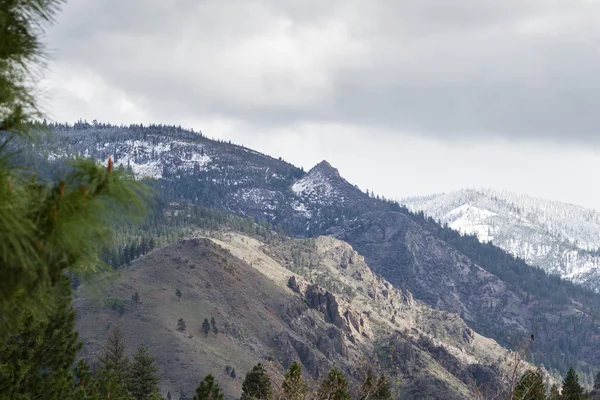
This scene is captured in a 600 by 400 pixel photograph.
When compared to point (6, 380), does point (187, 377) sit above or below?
below

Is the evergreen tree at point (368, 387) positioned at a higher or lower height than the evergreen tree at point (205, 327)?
higher

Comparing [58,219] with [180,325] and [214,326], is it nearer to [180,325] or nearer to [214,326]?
[180,325]

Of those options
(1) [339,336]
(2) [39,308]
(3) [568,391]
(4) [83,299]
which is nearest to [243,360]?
(4) [83,299]

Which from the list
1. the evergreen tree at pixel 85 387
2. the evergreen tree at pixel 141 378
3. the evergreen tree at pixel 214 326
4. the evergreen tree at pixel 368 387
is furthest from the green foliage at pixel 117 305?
the evergreen tree at pixel 368 387

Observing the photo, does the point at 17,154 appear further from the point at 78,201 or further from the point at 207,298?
the point at 207,298

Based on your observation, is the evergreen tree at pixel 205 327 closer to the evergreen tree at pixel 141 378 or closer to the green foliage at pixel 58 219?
the evergreen tree at pixel 141 378

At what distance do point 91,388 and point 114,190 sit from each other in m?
29.6

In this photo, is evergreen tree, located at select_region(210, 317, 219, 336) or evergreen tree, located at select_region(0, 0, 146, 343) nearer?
evergreen tree, located at select_region(0, 0, 146, 343)

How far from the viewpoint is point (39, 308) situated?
23.3 ft

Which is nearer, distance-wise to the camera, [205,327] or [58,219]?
[58,219]

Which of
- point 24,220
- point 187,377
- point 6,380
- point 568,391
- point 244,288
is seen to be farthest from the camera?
point 244,288

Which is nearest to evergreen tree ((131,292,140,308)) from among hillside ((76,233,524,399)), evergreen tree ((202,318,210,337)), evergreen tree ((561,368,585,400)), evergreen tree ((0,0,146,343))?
hillside ((76,233,524,399))

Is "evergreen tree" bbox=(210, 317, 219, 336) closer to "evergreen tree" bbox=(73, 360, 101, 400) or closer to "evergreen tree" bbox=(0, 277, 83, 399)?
"evergreen tree" bbox=(73, 360, 101, 400)

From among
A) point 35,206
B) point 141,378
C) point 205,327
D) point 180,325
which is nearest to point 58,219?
point 35,206
